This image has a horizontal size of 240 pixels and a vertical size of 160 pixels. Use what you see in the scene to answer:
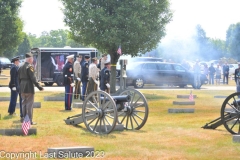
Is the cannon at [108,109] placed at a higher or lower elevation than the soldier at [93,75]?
lower

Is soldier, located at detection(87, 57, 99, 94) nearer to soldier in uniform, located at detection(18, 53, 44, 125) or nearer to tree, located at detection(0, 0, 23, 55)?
soldier in uniform, located at detection(18, 53, 44, 125)

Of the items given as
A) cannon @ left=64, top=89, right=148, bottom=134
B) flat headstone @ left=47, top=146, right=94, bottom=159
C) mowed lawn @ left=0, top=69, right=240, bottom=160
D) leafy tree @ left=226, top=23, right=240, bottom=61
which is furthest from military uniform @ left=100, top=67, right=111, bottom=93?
flat headstone @ left=47, top=146, right=94, bottom=159

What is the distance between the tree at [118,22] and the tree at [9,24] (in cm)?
1300

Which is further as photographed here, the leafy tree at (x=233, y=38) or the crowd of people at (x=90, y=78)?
the leafy tree at (x=233, y=38)

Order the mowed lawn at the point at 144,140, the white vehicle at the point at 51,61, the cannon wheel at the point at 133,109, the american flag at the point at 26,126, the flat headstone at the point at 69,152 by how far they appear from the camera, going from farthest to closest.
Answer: the white vehicle at the point at 51,61, the cannon wheel at the point at 133,109, the american flag at the point at 26,126, the mowed lawn at the point at 144,140, the flat headstone at the point at 69,152

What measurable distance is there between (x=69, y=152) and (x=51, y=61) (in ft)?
87.8

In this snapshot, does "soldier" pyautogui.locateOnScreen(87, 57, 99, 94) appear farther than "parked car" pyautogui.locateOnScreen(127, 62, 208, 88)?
No

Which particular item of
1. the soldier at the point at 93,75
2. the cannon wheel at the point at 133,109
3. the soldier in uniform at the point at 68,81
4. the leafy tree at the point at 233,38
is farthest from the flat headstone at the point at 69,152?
the leafy tree at the point at 233,38

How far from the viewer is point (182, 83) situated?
36.0 meters

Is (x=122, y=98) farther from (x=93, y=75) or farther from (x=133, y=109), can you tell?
(x=93, y=75)

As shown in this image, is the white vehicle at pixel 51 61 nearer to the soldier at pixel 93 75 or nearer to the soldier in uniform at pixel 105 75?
the soldier at pixel 93 75

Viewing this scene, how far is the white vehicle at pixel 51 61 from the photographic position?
119 feet

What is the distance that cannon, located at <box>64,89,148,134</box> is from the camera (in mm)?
13086

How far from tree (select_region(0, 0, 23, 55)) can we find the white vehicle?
4.36 m
